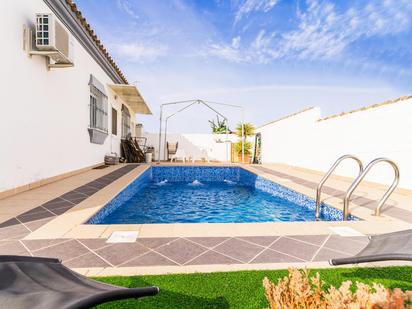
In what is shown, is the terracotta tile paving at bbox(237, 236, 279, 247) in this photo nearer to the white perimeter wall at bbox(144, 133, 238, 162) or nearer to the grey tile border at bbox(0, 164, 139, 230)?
the grey tile border at bbox(0, 164, 139, 230)

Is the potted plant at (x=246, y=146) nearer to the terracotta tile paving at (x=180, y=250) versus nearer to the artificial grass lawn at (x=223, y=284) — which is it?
the terracotta tile paving at (x=180, y=250)

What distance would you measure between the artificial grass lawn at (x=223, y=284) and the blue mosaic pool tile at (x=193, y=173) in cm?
909

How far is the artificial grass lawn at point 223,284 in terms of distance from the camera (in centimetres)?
173

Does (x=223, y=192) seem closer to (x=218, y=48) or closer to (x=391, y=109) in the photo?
(x=391, y=109)

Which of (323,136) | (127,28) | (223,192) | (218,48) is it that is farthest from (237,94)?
(223,192)

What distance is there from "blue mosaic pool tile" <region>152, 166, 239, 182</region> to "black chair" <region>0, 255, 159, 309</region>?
9.69 metres

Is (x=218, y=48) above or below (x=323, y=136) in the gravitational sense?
above

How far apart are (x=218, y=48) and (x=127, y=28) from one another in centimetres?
575

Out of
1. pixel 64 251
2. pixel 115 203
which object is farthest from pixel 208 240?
pixel 115 203

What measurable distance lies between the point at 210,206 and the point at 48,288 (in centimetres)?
525

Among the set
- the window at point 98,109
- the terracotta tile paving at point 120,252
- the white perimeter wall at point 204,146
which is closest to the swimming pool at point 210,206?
the terracotta tile paving at point 120,252

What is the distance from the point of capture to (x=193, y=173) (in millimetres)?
11609

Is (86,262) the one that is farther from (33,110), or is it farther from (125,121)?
(125,121)

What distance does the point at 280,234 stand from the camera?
120 inches
